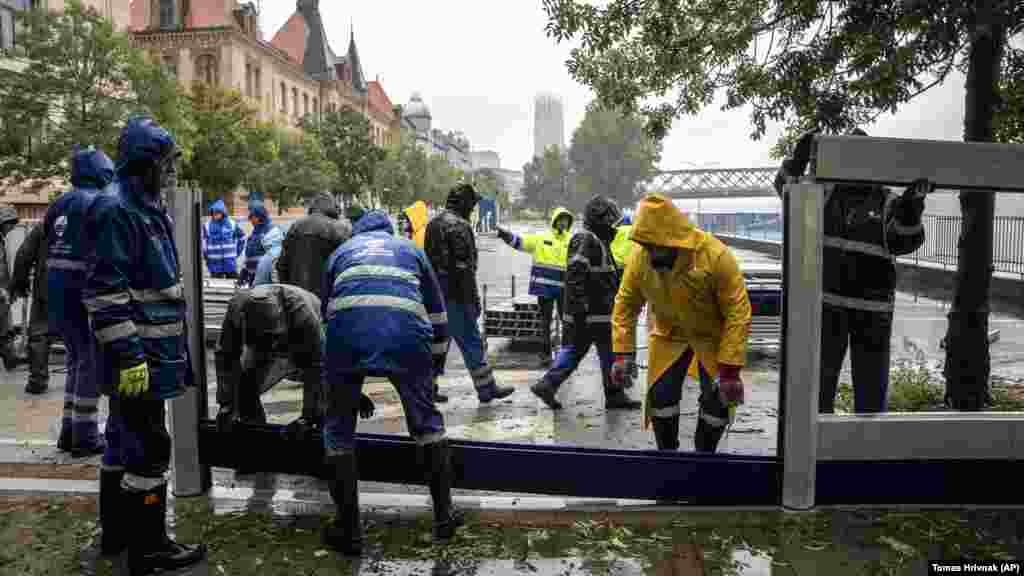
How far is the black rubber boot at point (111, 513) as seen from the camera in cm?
390

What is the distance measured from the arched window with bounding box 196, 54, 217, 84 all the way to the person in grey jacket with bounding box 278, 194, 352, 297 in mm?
45253

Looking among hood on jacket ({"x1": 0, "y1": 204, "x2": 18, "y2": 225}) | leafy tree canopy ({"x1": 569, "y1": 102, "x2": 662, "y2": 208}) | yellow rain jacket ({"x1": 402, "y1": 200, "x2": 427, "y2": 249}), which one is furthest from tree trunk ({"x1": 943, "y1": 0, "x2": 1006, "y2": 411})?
leafy tree canopy ({"x1": 569, "y1": 102, "x2": 662, "y2": 208})

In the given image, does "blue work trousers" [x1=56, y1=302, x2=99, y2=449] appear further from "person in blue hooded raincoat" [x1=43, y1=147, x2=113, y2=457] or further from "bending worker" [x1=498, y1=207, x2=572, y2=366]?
"bending worker" [x1=498, y1=207, x2=572, y2=366]

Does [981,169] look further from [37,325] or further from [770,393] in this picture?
[37,325]

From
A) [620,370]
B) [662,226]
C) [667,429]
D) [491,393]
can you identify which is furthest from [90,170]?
[667,429]

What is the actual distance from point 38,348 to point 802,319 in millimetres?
6977

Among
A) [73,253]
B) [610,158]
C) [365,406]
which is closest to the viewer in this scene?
[365,406]

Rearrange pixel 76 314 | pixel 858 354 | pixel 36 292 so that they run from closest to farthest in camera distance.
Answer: pixel 858 354 → pixel 76 314 → pixel 36 292

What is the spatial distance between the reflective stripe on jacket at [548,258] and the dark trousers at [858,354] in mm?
4385

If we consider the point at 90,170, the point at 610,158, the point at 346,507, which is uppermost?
the point at 610,158

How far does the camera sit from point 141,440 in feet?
12.3

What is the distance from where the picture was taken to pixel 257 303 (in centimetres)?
442

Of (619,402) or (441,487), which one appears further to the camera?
(619,402)

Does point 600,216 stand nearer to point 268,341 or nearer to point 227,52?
point 268,341
